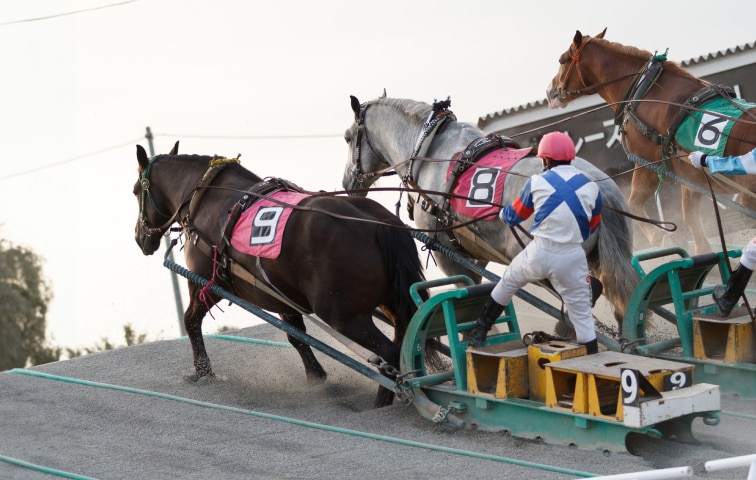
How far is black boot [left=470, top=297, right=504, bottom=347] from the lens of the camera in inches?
235

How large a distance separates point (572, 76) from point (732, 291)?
310 centimetres

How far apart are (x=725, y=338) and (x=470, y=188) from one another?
188 cm

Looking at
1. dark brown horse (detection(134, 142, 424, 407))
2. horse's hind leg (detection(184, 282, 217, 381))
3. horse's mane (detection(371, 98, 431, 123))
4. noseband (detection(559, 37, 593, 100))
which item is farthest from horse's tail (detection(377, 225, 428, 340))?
noseband (detection(559, 37, 593, 100))

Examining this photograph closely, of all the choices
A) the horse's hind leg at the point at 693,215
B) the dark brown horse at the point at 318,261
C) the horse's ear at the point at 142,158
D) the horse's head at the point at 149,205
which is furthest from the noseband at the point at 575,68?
the horse's ear at the point at 142,158

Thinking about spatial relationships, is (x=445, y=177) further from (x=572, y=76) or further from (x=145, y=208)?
(x=145, y=208)

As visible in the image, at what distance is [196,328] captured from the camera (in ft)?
25.2

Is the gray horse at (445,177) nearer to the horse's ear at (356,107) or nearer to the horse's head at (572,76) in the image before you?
the horse's ear at (356,107)

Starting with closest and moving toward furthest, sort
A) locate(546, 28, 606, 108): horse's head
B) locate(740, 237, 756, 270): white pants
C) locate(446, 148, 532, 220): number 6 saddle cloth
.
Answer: locate(740, 237, 756, 270): white pants → locate(446, 148, 532, 220): number 6 saddle cloth → locate(546, 28, 606, 108): horse's head

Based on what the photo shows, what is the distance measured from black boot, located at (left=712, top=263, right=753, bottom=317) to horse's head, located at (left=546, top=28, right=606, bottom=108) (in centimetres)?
289

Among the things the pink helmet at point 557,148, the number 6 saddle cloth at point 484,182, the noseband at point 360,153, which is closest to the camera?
the pink helmet at point 557,148

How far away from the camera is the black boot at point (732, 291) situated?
20.1ft

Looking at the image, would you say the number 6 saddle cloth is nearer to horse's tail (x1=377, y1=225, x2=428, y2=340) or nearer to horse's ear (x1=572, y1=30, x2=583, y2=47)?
horse's tail (x1=377, y1=225, x2=428, y2=340)

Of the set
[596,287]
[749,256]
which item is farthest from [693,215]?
[749,256]

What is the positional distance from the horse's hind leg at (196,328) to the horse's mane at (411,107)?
6.63ft
